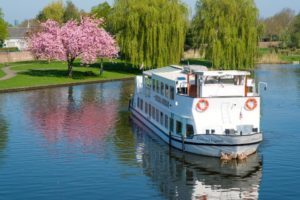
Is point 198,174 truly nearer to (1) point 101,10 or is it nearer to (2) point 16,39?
(1) point 101,10

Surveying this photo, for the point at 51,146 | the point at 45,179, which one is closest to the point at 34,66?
the point at 51,146

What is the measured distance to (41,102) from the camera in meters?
66.4

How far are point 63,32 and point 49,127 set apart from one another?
142 feet

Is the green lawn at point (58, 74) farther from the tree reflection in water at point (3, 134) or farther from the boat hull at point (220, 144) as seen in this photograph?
the boat hull at point (220, 144)

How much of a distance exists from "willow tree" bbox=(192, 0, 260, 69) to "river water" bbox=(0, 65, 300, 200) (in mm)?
38810

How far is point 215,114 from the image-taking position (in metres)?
38.3

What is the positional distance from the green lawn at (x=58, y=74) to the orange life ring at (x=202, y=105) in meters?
45.1

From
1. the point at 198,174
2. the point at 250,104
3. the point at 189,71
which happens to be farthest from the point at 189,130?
the point at 189,71

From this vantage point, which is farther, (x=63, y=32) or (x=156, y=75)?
(x=63, y=32)

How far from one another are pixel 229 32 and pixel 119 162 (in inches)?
2563

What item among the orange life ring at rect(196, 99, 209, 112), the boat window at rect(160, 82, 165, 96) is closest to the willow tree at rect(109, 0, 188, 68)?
the boat window at rect(160, 82, 165, 96)

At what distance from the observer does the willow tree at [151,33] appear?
311 ft

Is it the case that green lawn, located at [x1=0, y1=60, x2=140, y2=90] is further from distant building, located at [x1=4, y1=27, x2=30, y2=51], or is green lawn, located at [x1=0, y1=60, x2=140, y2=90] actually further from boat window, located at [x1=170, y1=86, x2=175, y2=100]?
distant building, located at [x1=4, y1=27, x2=30, y2=51]

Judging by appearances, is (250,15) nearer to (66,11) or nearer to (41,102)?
(41,102)
